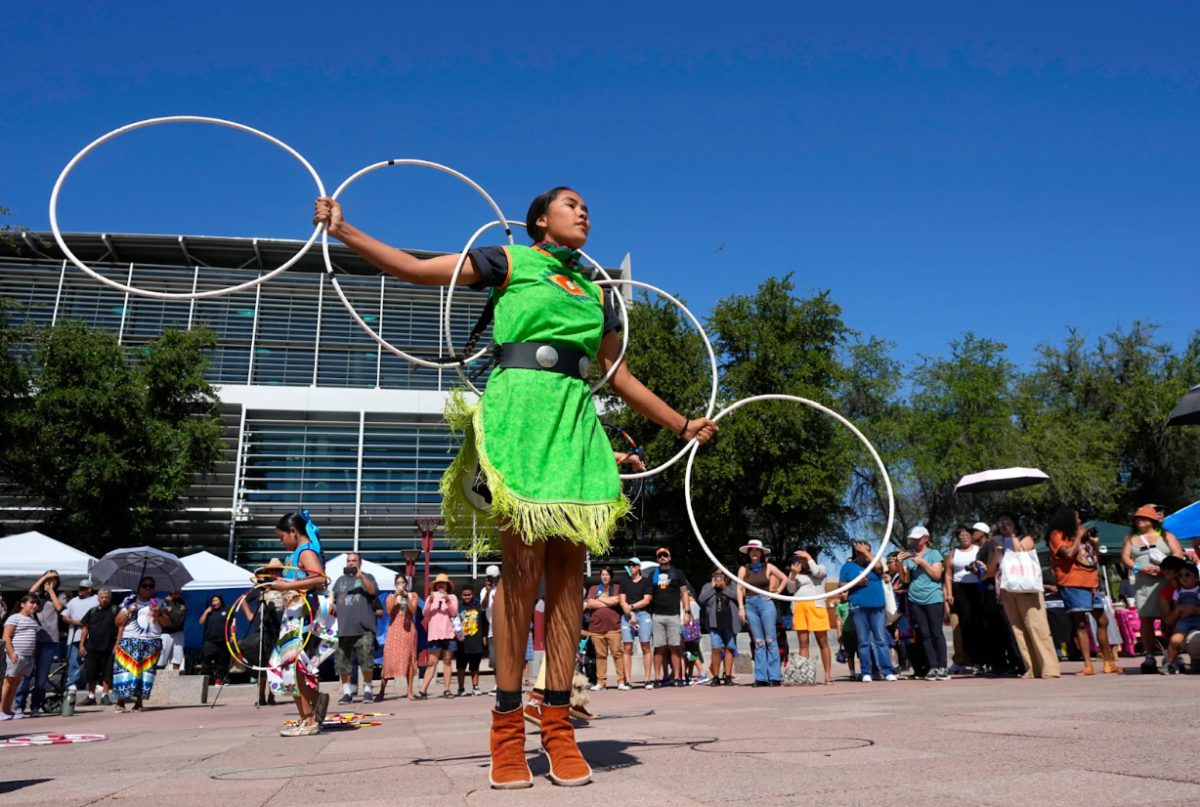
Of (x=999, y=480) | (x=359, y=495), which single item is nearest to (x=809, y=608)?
(x=999, y=480)

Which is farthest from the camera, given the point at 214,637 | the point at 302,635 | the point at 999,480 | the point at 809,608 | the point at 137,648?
the point at 214,637

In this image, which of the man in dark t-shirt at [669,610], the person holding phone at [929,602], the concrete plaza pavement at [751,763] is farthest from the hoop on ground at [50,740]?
the person holding phone at [929,602]

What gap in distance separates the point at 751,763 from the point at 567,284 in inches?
82.7

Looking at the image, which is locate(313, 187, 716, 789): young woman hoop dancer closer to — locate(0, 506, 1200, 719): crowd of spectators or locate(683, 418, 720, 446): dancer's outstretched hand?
locate(683, 418, 720, 446): dancer's outstretched hand

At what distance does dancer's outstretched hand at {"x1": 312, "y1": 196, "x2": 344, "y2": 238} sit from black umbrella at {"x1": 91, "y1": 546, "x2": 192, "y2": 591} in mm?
16513

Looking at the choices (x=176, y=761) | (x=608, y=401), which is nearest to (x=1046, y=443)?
(x=608, y=401)

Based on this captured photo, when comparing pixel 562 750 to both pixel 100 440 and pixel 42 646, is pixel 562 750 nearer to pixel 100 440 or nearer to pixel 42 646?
pixel 42 646

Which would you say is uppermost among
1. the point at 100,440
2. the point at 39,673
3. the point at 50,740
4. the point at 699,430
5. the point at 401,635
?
the point at 100,440

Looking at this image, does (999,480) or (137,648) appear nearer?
(137,648)

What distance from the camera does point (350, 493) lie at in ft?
112

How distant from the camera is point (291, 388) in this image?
35625mm

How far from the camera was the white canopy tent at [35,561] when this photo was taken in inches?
685

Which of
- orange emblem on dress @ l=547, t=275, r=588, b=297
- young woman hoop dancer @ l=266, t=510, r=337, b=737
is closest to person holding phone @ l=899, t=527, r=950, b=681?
young woman hoop dancer @ l=266, t=510, r=337, b=737

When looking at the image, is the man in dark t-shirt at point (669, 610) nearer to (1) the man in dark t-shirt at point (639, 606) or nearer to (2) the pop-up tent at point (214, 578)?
(1) the man in dark t-shirt at point (639, 606)
